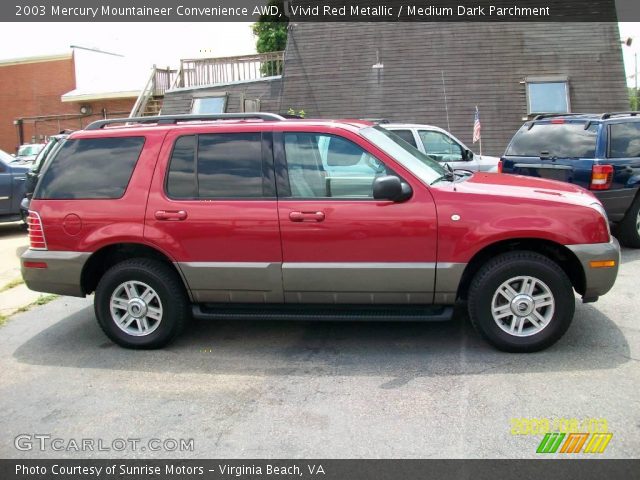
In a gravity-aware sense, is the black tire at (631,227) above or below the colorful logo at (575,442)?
above

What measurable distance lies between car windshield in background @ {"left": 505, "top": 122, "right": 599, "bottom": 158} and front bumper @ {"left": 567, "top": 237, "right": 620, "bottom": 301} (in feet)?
11.4

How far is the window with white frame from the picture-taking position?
Result: 17531 millimetres

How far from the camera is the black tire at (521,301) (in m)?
4.23

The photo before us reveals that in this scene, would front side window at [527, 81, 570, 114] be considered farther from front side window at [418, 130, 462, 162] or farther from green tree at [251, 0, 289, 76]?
green tree at [251, 0, 289, 76]

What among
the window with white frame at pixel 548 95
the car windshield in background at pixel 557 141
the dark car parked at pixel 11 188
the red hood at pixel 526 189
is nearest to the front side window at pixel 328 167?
the red hood at pixel 526 189

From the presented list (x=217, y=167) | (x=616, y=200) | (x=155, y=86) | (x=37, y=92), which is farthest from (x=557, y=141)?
(x=37, y=92)

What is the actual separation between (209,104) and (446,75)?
7862mm

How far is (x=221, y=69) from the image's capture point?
66.6 ft

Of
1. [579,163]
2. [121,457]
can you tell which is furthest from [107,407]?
[579,163]

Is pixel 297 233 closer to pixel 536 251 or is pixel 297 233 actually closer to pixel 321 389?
pixel 321 389

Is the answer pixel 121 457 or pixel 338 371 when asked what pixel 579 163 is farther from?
pixel 121 457

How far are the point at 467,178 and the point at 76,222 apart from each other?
3.25m

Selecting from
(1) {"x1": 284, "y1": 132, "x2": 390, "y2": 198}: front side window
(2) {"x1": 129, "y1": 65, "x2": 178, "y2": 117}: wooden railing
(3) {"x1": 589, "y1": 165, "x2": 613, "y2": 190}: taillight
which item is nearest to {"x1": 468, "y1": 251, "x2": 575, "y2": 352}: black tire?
(1) {"x1": 284, "y1": 132, "x2": 390, "y2": 198}: front side window

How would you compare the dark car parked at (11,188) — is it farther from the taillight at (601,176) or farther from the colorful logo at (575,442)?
the colorful logo at (575,442)
